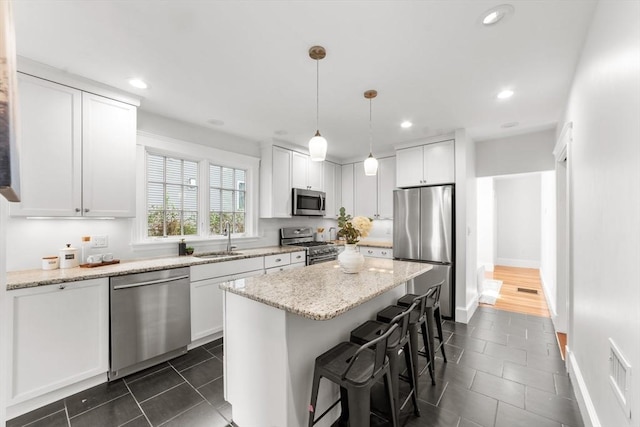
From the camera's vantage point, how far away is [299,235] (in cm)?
473

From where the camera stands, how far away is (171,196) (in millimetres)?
3342

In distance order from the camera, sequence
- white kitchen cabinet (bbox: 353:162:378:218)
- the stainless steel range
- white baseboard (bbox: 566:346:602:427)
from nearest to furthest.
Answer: white baseboard (bbox: 566:346:602:427) → the stainless steel range → white kitchen cabinet (bbox: 353:162:378:218)

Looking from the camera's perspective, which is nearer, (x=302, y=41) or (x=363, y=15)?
(x=363, y=15)

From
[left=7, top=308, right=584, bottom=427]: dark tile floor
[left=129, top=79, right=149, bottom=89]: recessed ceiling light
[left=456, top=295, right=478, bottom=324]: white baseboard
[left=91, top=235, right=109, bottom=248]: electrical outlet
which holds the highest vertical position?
[left=129, top=79, right=149, bottom=89]: recessed ceiling light

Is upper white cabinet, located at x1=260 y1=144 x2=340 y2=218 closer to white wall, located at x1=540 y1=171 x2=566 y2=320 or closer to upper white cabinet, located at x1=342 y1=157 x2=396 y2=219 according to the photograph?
upper white cabinet, located at x1=342 y1=157 x2=396 y2=219

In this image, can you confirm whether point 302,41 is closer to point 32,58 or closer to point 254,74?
point 254,74

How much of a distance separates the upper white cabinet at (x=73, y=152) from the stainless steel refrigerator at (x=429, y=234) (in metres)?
Answer: 3.57

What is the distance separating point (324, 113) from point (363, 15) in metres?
1.52

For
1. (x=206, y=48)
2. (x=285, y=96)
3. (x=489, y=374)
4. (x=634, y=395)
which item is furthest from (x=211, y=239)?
(x=634, y=395)

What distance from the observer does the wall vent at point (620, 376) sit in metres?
1.06

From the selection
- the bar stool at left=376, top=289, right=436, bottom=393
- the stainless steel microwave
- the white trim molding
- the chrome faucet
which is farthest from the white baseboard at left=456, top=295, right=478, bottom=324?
the chrome faucet

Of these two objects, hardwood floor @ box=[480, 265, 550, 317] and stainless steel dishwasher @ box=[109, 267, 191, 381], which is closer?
stainless steel dishwasher @ box=[109, 267, 191, 381]

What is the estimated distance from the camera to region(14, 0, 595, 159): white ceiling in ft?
5.12

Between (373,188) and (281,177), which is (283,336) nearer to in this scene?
(281,177)
